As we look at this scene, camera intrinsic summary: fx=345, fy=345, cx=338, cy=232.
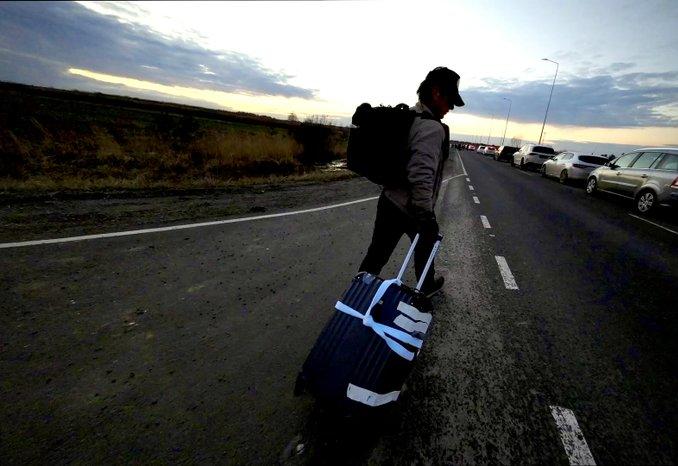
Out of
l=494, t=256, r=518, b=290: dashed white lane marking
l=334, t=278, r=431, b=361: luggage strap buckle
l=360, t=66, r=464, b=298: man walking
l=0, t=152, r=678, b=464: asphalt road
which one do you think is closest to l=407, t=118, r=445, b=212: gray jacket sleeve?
l=360, t=66, r=464, b=298: man walking

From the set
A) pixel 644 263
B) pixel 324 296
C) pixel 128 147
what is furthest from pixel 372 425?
pixel 128 147

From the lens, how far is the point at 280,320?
316 cm

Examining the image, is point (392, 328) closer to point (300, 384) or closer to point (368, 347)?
point (368, 347)

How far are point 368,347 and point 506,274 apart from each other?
3.52 metres

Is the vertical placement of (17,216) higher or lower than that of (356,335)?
lower

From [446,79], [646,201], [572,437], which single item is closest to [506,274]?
[572,437]

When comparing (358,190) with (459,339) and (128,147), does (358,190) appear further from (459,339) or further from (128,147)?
(128,147)

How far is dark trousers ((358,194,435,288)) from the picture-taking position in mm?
2729

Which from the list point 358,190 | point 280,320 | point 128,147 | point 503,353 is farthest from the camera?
point 128,147

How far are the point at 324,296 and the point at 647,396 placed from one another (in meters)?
2.70

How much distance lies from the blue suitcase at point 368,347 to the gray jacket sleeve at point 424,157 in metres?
0.75

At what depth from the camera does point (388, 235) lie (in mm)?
2799

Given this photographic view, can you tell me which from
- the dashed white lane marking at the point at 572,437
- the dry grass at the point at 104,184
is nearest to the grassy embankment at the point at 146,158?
the dry grass at the point at 104,184

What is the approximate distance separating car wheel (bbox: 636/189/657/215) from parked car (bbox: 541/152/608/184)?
7.12 m
